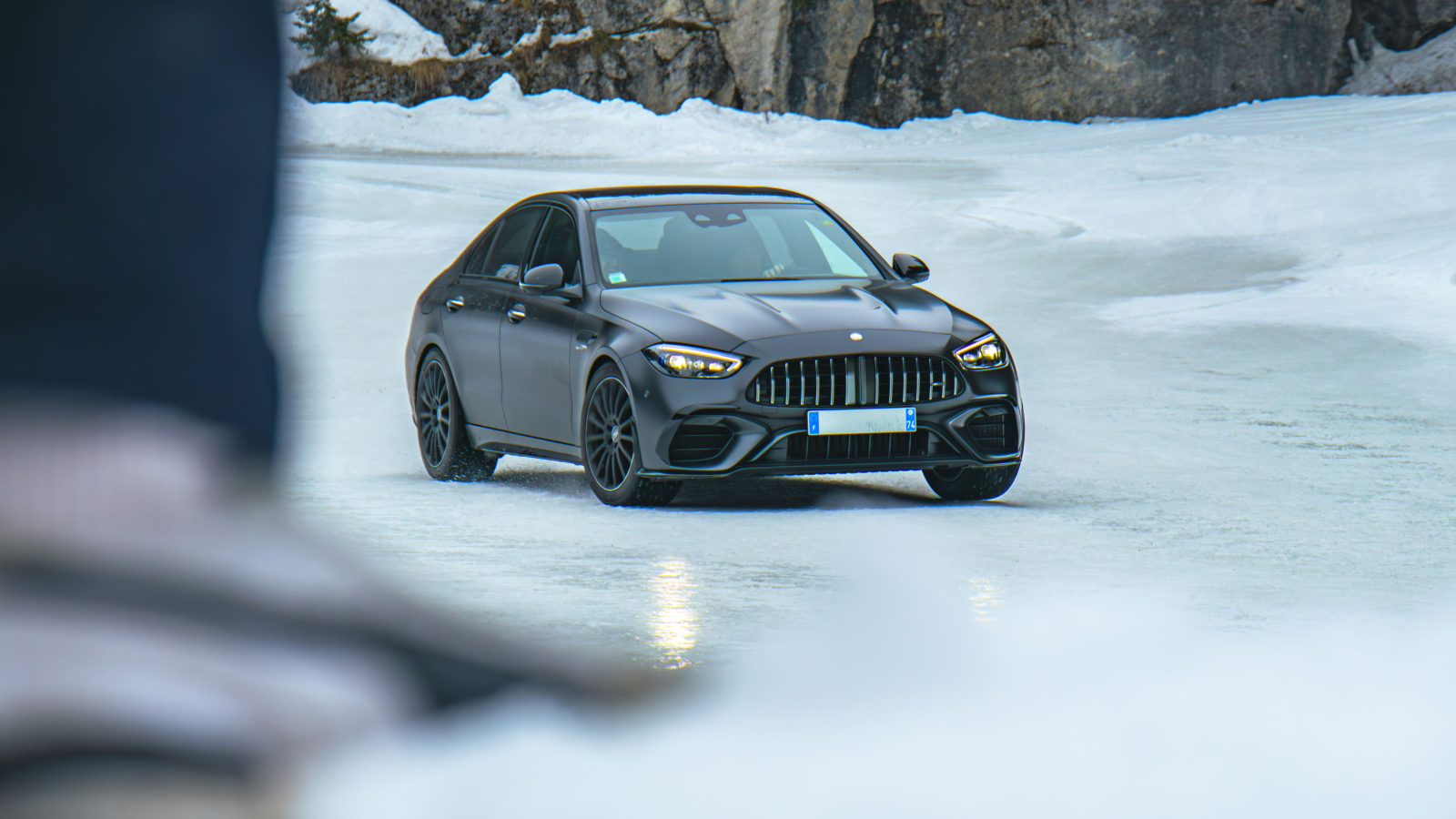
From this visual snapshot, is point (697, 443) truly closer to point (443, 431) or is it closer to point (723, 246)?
point (723, 246)

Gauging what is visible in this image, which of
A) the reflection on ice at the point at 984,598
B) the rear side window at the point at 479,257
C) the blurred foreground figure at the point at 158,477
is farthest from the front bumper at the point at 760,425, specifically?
the blurred foreground figure at the point at 158,477

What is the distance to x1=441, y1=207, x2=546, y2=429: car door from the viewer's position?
905cm

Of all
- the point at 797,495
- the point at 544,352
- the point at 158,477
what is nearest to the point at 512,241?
the point at 544,352

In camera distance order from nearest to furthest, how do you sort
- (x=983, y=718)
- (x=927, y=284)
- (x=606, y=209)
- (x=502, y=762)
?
(x=502, y=762) → (x=983, y=718) → (x=606, y=209) → (x=927, y=284)

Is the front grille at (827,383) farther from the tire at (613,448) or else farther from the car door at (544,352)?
the car door at (544,352)

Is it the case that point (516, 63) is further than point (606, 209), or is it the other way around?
point (516, 63)

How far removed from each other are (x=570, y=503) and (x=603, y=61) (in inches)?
1259

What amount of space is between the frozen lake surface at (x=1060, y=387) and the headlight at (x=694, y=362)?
2.05ft

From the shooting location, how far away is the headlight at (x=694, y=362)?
751 centimetres

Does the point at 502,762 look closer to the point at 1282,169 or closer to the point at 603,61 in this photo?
the point at 1282,169

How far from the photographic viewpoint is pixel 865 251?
9.19 metres

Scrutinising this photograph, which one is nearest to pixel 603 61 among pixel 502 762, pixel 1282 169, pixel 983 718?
pixel 1282 169

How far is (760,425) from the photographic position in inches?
294

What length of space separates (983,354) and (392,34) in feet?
111
